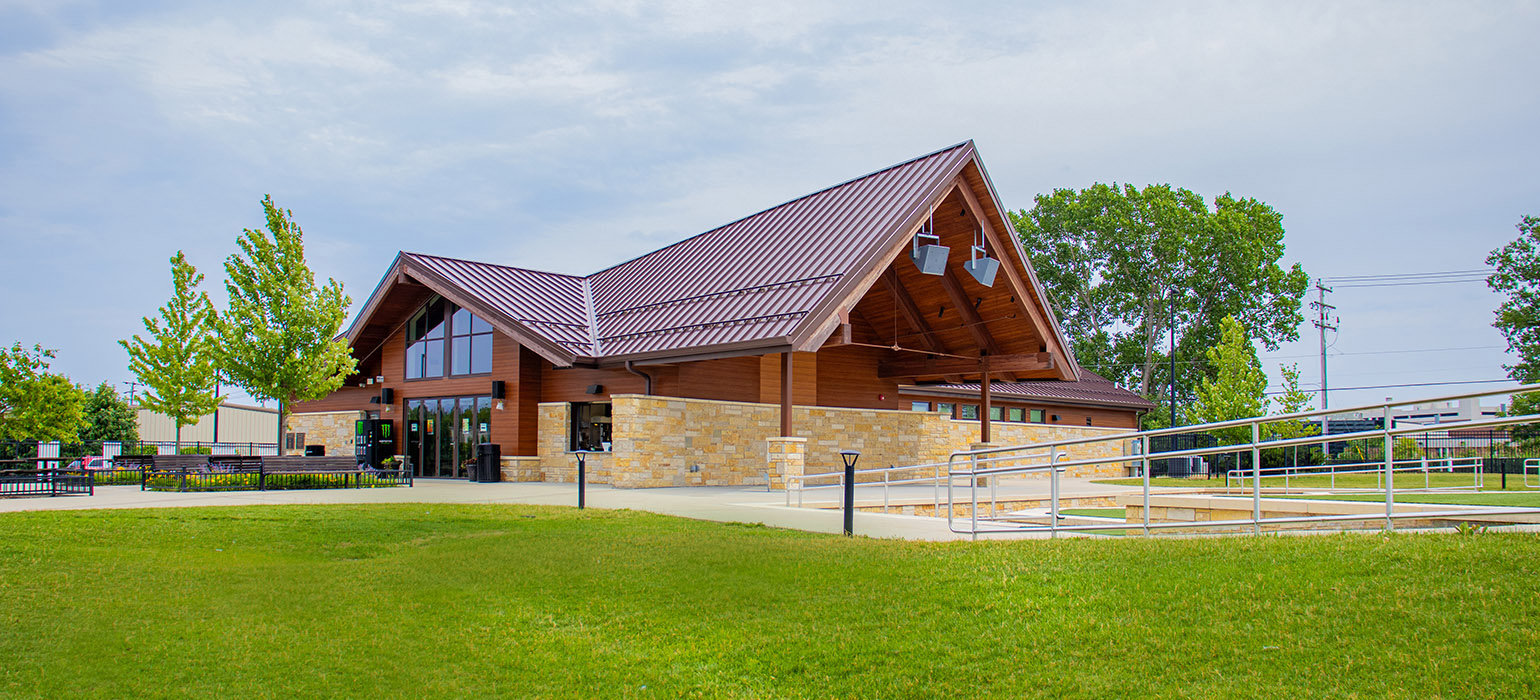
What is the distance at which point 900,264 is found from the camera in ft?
74.3

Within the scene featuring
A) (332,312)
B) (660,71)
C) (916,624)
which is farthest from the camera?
(332,312)

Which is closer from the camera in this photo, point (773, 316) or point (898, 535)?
point (898, 535)

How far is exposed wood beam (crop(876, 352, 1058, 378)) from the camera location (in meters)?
23.4

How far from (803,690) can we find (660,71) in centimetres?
1520

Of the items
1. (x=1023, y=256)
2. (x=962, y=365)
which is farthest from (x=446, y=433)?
(x=1023, y=256)

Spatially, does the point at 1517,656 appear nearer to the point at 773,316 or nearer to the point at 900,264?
the point at 773,316

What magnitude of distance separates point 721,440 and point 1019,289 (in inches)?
282

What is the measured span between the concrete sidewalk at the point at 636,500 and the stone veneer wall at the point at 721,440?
2.29 feet

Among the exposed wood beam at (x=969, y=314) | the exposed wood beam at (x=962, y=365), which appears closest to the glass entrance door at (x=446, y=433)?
the exposed wood beam at (x=962, y=365)

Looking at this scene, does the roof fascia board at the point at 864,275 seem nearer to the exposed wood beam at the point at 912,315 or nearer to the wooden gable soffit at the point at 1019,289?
the wooden gable soffit at the point at 1019,289

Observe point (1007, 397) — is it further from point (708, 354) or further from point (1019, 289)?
point (708, 354)

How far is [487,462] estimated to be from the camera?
23016mm

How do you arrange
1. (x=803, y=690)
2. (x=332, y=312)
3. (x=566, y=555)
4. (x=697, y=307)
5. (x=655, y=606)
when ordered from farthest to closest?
1. (x=332, y=312)
2. (x=697, y=307)
3. (x=566, y=555)
4. (x=655, y=606)
5. (x=803, y=690)

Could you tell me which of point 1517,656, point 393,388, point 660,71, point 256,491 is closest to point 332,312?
point 393,388
